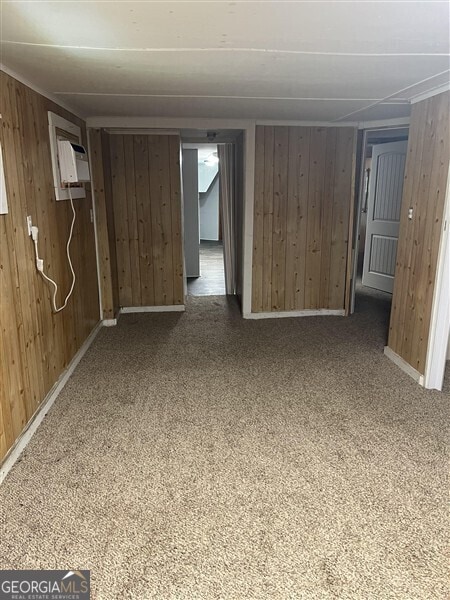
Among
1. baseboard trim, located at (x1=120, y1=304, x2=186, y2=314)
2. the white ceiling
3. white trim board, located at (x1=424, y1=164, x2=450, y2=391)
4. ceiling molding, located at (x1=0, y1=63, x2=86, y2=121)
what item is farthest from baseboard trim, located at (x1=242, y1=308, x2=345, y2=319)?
ceiling molding, located at (x1=0, y1=63, x2=86, y2=121)

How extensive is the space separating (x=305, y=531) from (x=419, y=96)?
283 cm

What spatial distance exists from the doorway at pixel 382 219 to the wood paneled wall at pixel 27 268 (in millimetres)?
3516

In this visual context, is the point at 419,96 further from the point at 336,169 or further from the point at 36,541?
the point at 36,541

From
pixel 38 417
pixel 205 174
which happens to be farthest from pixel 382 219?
pixel 205 174

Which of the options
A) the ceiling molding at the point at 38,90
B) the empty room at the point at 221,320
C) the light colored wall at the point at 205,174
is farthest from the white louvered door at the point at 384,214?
the light colored wall at the point at 205,174

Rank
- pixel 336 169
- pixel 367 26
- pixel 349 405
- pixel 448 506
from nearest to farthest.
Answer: pixel 367 26, pixel 448 506, pixel 349 405, pixel 336 169

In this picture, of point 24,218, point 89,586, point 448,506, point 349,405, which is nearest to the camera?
point 89,586

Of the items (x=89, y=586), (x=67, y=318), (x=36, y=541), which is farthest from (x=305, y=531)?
(x=67, y=318)

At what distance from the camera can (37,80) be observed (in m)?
2.48

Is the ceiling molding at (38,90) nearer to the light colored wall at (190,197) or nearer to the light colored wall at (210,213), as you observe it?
the light colored wall at (190,197)

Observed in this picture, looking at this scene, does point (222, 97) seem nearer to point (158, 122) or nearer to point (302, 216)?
point (158, 122)

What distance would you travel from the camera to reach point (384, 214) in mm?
5723

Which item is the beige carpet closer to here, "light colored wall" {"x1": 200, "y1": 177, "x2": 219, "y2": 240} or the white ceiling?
the white ceiling

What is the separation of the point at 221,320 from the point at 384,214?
2797 millimetres
